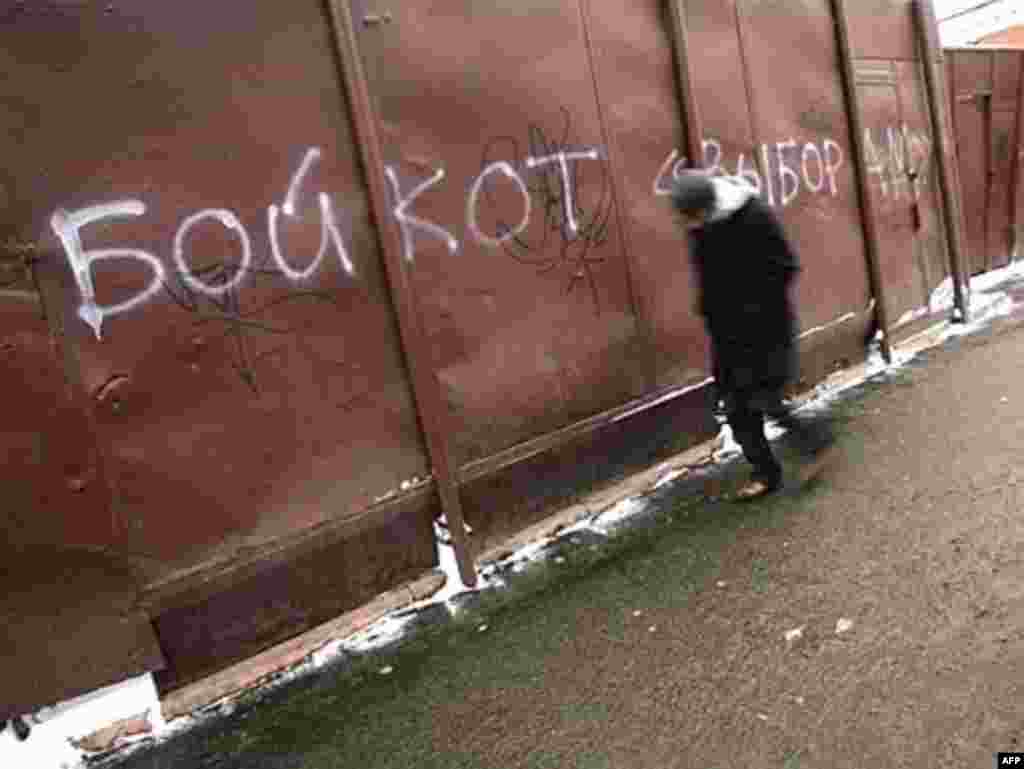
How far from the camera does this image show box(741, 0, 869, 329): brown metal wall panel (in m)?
5.68

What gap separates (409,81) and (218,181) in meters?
1.06

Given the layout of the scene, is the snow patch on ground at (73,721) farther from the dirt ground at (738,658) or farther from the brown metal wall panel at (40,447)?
the brown metal wall panel at (40,447)

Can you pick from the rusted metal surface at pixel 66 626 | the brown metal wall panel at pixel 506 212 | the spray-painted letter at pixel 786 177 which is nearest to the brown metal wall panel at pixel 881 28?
the spray-painted letter at pixel 786 177

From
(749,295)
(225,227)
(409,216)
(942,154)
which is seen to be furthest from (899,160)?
(225,227)

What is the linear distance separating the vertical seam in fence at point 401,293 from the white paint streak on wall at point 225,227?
2.02 ft

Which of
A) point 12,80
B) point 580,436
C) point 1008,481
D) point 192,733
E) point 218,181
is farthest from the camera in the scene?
point 580,436

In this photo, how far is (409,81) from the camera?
394 cm

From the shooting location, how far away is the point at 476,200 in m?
4.16

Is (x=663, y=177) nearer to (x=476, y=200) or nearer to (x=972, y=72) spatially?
(x=476, y=200)

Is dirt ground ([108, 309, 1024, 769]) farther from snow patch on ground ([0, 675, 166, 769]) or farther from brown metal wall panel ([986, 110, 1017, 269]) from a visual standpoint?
brown metal wall panel ([986, 110, 1017, 269])

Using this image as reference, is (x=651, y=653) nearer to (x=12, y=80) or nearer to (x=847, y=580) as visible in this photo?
(x=847, y=580)

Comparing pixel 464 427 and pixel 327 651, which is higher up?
pixel 464 427

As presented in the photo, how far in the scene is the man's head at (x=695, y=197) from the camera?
12.8 ft

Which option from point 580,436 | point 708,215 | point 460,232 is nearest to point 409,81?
point 460,232
